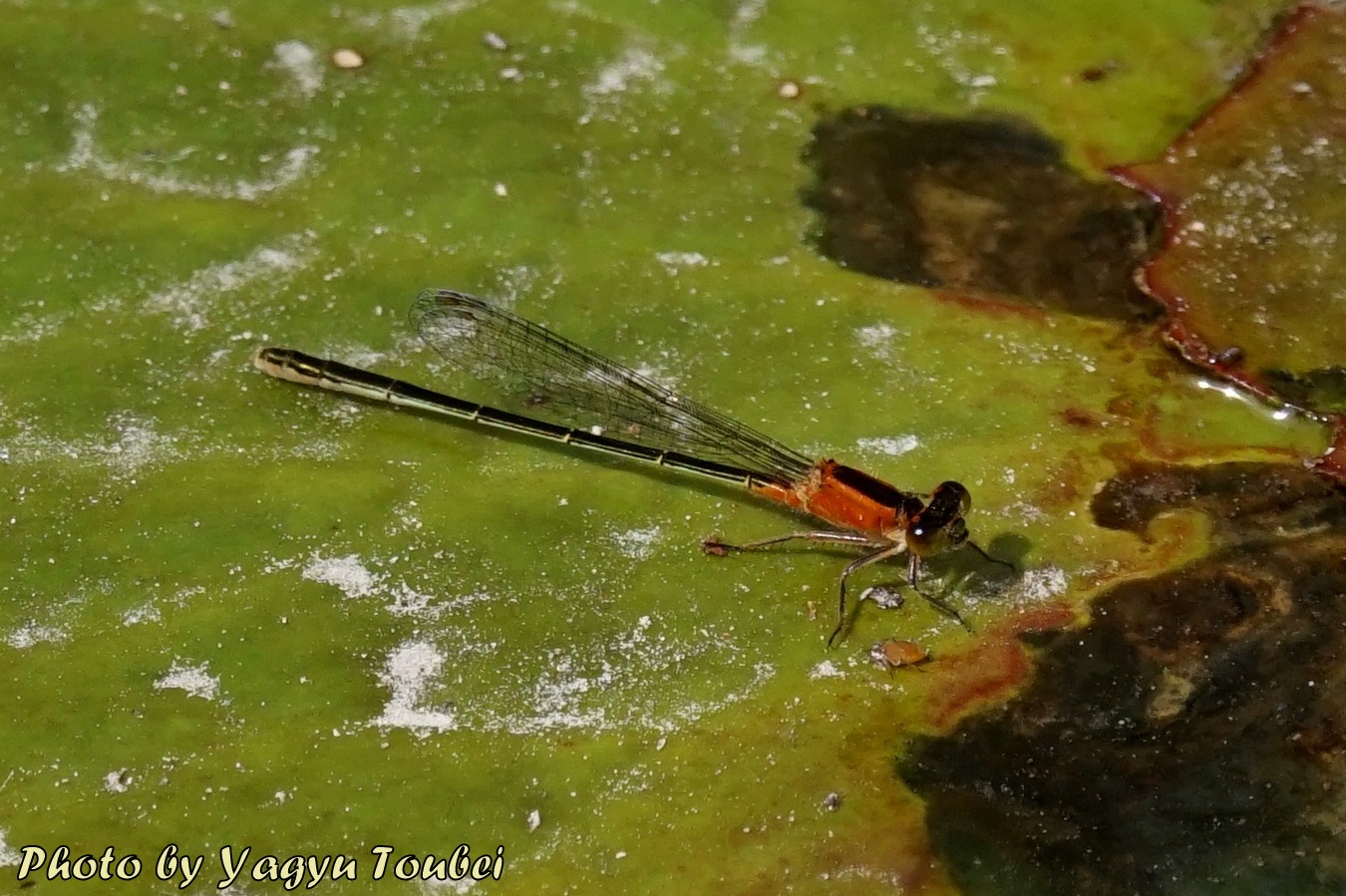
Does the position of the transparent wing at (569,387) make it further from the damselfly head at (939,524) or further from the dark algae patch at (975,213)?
the dark algae patch at (975,213)

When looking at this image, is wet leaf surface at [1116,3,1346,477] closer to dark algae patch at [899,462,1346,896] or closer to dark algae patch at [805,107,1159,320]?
dark algae patch at [805,107,1159,320]

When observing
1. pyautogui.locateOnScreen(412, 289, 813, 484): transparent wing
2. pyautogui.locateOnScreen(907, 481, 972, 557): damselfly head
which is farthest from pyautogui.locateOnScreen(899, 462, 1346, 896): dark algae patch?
pyautogui.locateOnScreen(412, 289, 813, 484): transparent wing

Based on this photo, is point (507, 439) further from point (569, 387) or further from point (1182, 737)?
point (1182, 737)

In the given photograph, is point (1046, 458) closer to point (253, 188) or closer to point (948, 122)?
point (948, 122)

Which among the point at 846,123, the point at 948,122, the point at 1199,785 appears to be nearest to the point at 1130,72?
the point at 948,122

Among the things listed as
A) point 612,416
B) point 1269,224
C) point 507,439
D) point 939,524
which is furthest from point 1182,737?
point 507,439

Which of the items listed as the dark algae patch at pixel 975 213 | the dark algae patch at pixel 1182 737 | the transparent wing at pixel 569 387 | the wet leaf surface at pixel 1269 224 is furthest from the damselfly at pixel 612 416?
the wet leaf surface at pixel 1269 224
